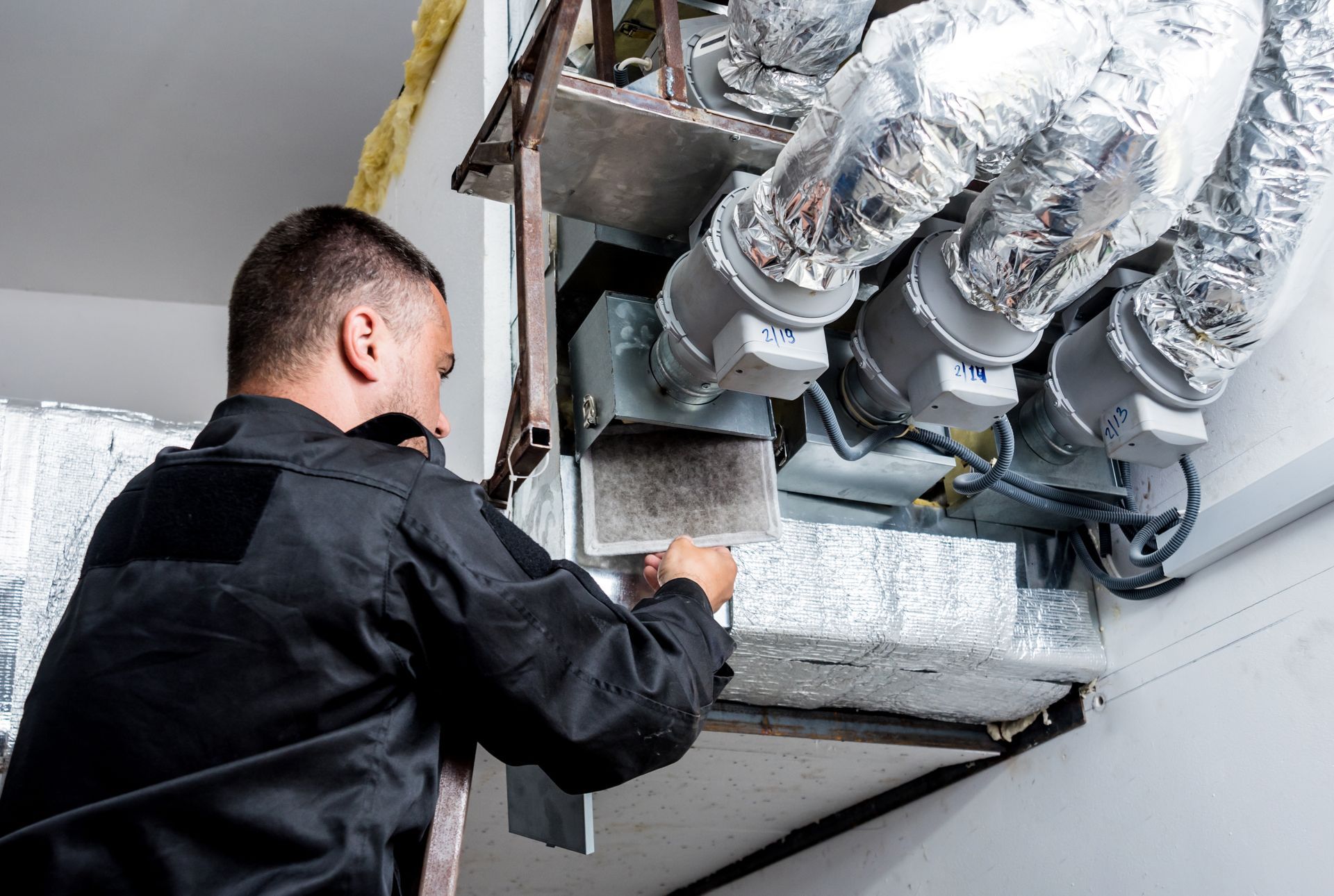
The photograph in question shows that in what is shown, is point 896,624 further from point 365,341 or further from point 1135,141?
point 365,341

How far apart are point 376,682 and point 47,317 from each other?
2740 mm

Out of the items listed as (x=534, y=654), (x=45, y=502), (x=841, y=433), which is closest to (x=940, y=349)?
(x=841, y=433)

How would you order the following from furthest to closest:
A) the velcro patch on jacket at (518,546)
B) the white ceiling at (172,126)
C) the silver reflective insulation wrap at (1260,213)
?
the white ceiling at (172,126) < the silver reflective insulation wrap at (1260,213) < the velcro patch on jacket at (518,546)

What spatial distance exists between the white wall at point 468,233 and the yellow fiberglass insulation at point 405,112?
27 mm

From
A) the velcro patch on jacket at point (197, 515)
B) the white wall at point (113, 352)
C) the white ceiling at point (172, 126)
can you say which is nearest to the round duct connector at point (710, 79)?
the velcro patch on jacket at point (197, 515)

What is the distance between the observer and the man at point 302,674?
0.71 m

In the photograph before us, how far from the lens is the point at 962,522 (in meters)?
1.60

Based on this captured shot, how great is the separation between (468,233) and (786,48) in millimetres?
539

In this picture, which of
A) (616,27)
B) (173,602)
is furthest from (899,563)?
(173,602)

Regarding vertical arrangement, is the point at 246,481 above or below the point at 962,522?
above

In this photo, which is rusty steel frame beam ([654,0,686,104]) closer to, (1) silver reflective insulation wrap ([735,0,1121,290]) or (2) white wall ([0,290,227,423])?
(1) silver reflective insulation wrap ([735,0,1121,290])

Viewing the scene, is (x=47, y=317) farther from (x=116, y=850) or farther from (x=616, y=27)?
(x=116, y=850)

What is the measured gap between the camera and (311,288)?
38.8 inches

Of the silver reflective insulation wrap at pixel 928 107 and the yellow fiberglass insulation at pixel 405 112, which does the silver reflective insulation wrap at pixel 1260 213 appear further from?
the yellow fiberglass insulation at pixel 405 112
